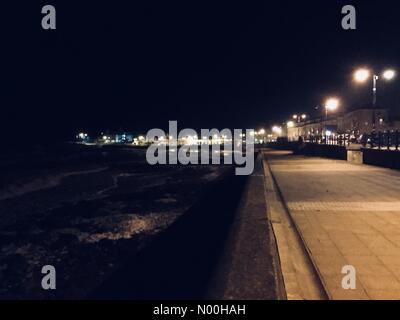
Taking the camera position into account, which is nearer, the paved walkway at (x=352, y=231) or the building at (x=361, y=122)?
the paved walkway at (x=352, y=231)

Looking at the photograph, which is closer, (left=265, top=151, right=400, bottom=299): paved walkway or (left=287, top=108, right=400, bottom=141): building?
(left=265, top=151, right=400, bottom=299): paved walkway

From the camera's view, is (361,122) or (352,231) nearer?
(352,231)

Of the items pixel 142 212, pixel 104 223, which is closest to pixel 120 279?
pixel 104 223

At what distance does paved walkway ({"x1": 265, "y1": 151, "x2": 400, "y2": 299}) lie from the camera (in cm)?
491

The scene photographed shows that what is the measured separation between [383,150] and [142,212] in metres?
15.6

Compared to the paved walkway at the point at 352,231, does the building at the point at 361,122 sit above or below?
above

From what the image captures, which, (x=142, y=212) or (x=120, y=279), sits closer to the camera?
(x=120, y=279)

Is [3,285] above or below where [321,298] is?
below

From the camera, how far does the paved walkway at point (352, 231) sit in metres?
4.91

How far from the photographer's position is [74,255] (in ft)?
28.7

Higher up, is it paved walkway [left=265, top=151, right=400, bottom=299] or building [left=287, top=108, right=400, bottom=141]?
building [left=287, top=108, right=400, bottom=141]

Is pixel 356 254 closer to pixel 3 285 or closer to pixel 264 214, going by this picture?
pixel 264 214

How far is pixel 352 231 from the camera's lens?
7422 mm

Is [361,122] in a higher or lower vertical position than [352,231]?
higher
